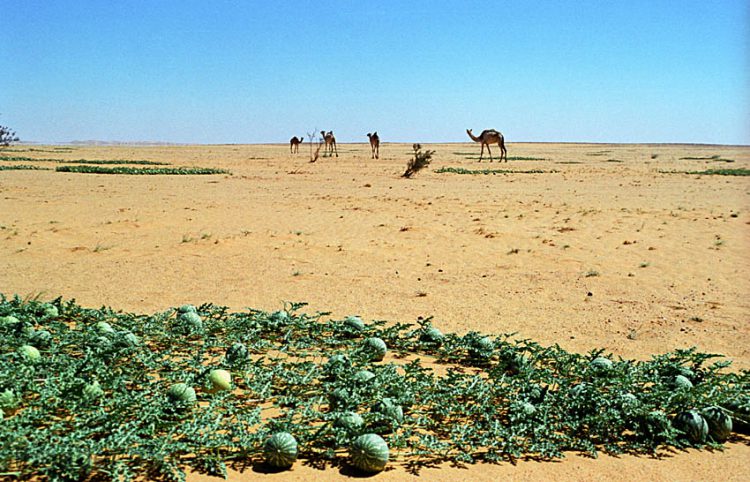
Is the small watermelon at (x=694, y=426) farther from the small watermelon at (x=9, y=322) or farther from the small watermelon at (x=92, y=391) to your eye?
the small watermelon at (x=9, y=322)

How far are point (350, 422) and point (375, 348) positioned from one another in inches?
61.5

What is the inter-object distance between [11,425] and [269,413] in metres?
1.48

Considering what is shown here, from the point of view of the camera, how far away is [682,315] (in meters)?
6.67

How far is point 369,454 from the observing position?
3236 mm

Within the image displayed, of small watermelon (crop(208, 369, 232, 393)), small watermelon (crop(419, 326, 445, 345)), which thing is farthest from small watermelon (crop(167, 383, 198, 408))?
small watermelon (crop(419, 326, 445, 345))

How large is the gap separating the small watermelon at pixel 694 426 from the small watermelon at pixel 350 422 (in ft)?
6.52

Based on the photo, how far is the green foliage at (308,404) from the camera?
10.7ft

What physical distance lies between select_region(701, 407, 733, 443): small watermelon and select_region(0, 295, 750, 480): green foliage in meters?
0.01

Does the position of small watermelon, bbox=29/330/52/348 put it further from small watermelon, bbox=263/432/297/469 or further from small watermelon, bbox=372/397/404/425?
small watermelon, bbox=372/397/404/425

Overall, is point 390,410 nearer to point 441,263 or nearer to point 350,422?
point 350,422

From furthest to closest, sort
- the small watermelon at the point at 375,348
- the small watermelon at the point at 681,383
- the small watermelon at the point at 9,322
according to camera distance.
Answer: the small watermelon at the point at 9,322 < the small watermelon at the point at 375,348 < the small watermelon at the point at 681,383

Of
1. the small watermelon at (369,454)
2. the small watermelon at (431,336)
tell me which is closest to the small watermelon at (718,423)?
the small watermelon at (369,454)

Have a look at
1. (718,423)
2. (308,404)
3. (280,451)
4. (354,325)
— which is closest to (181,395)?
(308,404)

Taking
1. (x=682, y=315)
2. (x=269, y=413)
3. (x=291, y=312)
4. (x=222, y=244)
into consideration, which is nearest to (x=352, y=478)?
(x=269, y=413)
